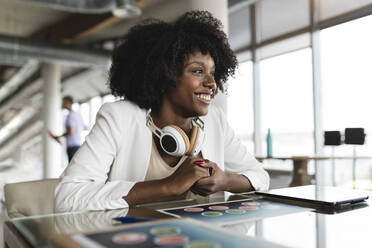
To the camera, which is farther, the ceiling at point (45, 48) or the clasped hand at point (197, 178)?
the ceiling at point (45, 48)

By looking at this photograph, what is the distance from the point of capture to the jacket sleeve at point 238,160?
138 centimetres

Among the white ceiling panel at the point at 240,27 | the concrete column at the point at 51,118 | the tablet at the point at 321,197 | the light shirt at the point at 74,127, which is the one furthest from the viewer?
the concrete column at the point at 51,118

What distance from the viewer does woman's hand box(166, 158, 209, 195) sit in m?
0.98

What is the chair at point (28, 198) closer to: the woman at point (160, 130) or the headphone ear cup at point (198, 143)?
the woman at point (160, 130)

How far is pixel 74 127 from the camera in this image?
574 centimetres

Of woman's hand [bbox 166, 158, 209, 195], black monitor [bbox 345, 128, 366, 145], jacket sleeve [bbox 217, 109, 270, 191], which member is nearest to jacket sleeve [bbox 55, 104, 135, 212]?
woman's hand [bbox 166, 158, 209, 195]

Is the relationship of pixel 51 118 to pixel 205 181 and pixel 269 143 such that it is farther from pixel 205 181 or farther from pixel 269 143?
pixel 205 181

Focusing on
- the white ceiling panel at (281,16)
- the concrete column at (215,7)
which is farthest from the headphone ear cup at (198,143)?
the white ceiling panel at (281,16)

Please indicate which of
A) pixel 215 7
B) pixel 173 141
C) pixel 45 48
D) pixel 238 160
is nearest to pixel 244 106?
pixel 215 7

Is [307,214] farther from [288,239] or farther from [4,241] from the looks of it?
[4,241]

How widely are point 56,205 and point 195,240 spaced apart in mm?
617

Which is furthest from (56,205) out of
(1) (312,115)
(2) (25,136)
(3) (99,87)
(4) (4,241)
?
(2) (25,136)

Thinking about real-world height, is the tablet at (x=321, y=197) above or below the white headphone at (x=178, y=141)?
below

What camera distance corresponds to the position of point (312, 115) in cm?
491
